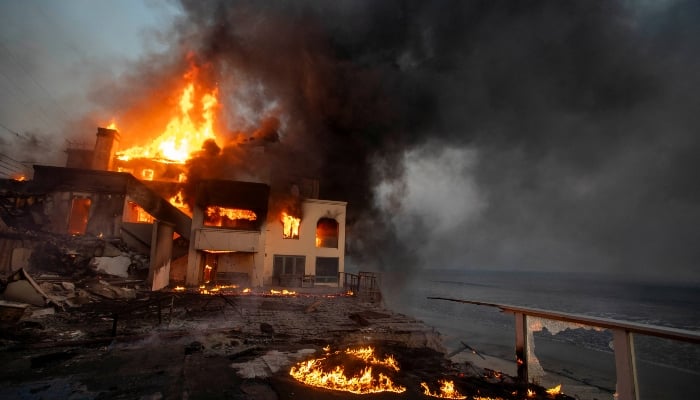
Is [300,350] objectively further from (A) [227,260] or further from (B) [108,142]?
(B) [108,142]

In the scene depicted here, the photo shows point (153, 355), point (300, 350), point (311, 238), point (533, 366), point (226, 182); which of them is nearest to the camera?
point (533, 366)

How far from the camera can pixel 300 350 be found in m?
9.72

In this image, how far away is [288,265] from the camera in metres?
29.6

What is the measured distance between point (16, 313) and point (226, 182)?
1766 centimetres

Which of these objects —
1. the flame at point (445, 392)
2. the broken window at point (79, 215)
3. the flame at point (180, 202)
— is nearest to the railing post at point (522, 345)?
the flame at point (445, 392)

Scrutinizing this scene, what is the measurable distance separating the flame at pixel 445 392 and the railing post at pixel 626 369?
2693 millimetres

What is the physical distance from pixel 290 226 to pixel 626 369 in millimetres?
→ 26727

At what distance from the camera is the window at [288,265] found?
29188mm

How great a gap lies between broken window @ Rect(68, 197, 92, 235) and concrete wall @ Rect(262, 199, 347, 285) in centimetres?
1547

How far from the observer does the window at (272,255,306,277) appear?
29.2 meters

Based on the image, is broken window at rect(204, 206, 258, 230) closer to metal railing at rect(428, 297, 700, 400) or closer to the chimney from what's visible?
the chimney

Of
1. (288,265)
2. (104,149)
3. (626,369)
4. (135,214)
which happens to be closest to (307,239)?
(288,265)

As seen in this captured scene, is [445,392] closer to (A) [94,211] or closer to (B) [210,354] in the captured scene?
(B) [210,354]

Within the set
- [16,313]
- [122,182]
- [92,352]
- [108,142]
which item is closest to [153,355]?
[92,352]
